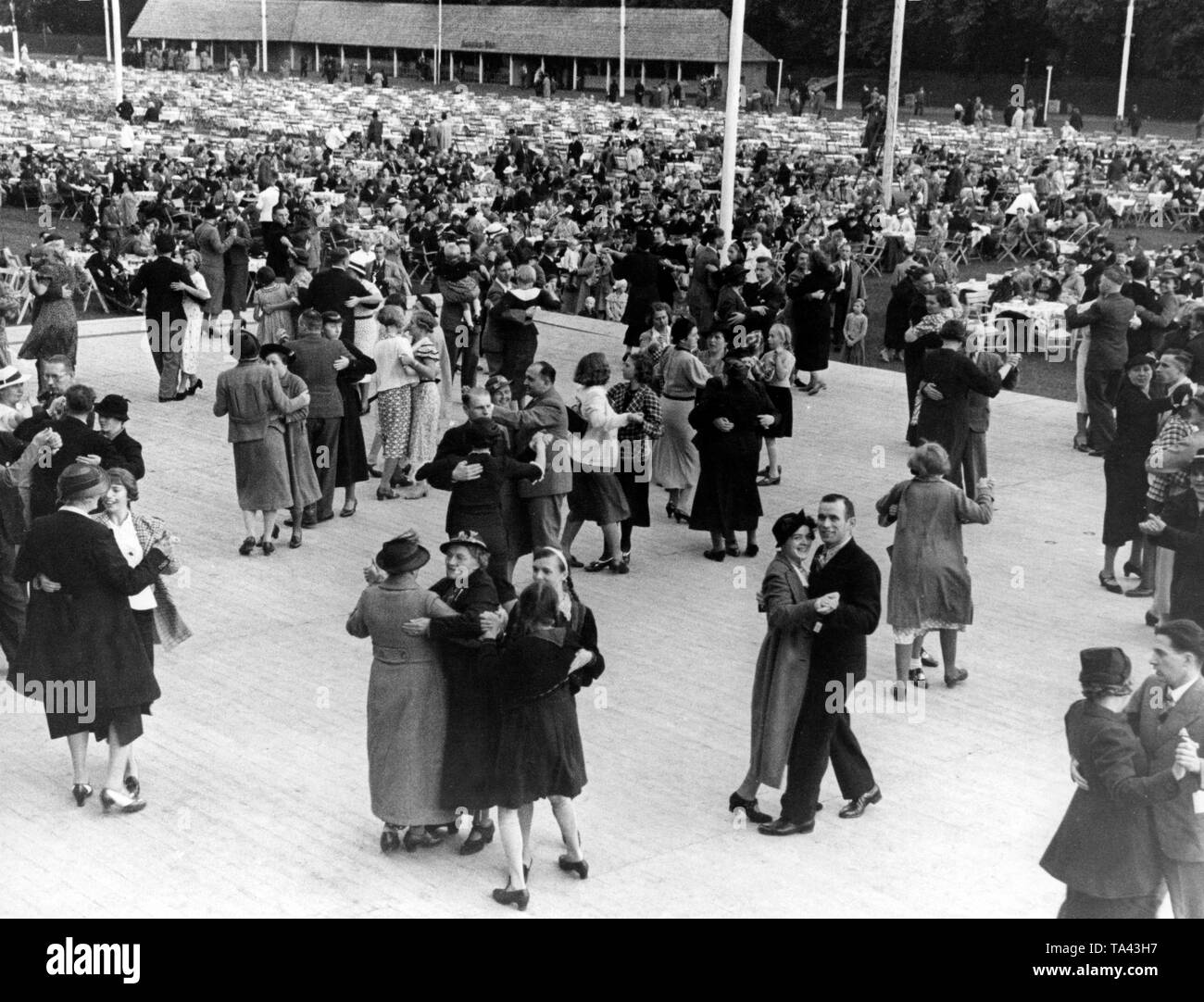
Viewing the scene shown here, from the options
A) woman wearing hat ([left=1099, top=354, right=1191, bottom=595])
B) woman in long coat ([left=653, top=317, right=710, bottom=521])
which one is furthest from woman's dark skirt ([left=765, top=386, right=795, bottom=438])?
woman wearing hat ([left=1099, top=354, right=1191, bottom=595])

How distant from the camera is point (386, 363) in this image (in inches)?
493

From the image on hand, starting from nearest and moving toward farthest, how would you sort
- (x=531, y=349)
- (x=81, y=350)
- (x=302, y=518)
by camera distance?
(x=302, y=518)
(x=531, y=349)
(x=81, y=350)

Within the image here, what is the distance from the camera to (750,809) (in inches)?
299

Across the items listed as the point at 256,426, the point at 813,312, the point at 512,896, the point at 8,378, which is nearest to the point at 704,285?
the point at 813,312

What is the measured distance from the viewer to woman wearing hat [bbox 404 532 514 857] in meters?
6.94

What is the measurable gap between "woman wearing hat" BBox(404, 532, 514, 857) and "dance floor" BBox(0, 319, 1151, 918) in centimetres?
36

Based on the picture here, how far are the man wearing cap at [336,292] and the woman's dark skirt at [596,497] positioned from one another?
3.99 meters

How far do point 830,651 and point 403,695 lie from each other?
1.81 metres

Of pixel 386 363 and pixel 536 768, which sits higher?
pixel 386 363

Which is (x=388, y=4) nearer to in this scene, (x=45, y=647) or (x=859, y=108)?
(x=859, y=108)

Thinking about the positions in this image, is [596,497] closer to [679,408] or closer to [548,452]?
[548,452]
